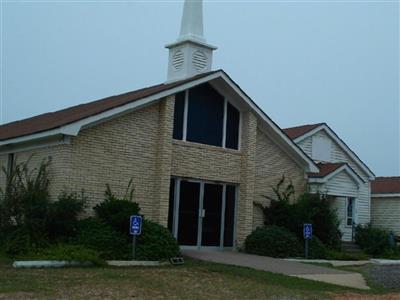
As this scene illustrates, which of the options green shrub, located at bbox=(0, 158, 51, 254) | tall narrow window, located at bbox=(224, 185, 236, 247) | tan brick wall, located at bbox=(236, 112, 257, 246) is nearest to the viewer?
green shrub, located at bbox=(0, 158, 51, 254)

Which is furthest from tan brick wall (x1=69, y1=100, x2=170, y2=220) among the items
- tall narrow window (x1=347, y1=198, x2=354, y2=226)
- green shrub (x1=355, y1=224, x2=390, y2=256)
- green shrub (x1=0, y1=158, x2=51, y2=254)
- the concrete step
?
tall narrow window (x1=347, y1=198, x2=354, y2=226)

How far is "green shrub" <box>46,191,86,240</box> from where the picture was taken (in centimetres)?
1719

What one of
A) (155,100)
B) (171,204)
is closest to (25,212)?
(171,204)

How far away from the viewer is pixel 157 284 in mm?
12984

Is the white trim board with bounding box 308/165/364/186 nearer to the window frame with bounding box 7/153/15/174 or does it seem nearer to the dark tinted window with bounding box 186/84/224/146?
the dark tinted window with bounding box 186/84/224/146

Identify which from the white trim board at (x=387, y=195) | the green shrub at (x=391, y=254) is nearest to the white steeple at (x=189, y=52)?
the green shrub at (x=391, y=254)

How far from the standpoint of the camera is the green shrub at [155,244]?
17.2 meters

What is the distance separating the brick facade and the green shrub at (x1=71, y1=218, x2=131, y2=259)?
112cm

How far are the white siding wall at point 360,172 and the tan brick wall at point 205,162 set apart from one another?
7.83m

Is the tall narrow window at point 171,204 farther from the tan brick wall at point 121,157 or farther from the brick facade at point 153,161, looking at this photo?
the tan brick wall at point 121,157

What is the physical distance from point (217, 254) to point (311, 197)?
5034 millimetres

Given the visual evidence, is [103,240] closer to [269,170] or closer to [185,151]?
→ [185,151]

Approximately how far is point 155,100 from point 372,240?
37.1 ft

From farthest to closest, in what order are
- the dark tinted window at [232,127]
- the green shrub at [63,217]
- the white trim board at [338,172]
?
the white trim board at [338,172]
the dark tinted window at [232,127]
the green shrub at [63,217]
